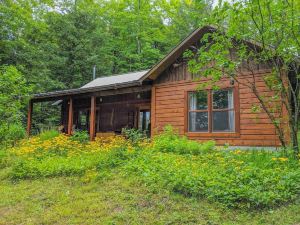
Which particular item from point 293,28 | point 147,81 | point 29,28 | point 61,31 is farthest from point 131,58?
point 293,28

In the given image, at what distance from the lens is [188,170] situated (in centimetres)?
527

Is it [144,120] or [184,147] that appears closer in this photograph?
[184,147]

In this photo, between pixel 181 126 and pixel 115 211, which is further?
pixel 181 126

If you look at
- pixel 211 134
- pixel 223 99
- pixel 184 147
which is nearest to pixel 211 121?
pixel 211 134

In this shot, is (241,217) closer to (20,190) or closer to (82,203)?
(82,203)

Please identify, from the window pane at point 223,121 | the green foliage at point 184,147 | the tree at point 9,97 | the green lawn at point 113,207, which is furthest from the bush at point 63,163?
the window pane at point 223,121

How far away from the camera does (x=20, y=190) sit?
5371 mm

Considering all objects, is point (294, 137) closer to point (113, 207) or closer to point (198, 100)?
point (198, 100)

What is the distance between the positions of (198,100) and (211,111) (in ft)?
2.40

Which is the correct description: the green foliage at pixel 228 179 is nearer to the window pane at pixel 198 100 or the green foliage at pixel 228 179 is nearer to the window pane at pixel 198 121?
the window pane at pixel 198 121

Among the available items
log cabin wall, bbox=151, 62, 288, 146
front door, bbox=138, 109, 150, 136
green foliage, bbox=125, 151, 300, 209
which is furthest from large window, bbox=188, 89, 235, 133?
front door, bbox=138, 109, 150, 136

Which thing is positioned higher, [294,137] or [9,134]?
[294,137]

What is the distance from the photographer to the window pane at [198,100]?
9.72 metres

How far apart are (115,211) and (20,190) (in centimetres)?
236
